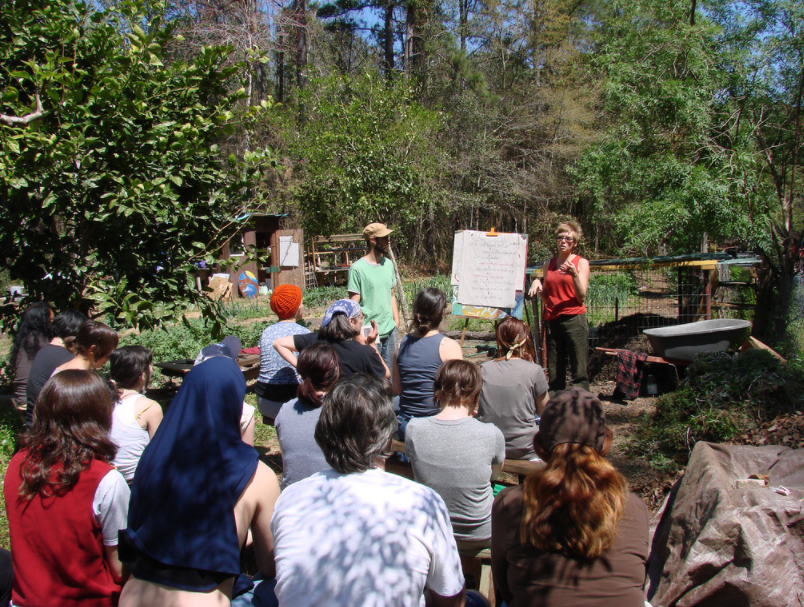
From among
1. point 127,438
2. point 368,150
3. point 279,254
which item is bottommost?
point 127,438

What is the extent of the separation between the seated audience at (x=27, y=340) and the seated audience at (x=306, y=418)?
278cm

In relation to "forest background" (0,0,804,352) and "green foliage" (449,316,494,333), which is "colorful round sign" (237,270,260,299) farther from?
"green foliage" (449,316,494,333)

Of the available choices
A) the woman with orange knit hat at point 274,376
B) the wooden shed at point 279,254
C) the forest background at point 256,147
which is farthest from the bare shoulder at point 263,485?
the wooden shed at point 279,254

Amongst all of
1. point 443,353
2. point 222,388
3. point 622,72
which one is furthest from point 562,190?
point 222,388

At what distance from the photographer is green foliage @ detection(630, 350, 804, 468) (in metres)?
4.05

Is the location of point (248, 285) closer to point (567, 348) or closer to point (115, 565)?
point (567, 348)

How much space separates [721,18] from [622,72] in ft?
4.62

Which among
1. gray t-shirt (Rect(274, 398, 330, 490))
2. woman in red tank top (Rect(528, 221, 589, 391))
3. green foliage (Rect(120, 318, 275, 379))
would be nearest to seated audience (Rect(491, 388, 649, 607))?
gray t-shirt (Rect(274, 398, 330, 490))

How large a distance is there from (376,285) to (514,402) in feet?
6.61

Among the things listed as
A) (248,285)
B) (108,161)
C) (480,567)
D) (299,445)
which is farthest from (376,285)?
(248,285)

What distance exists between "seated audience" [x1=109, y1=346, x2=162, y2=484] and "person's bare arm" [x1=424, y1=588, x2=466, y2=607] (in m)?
1.98

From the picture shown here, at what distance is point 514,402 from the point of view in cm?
340

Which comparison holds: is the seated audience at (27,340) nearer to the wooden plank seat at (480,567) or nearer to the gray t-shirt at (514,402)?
the gray t-shirt at (514,402)

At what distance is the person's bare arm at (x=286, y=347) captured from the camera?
395cm
